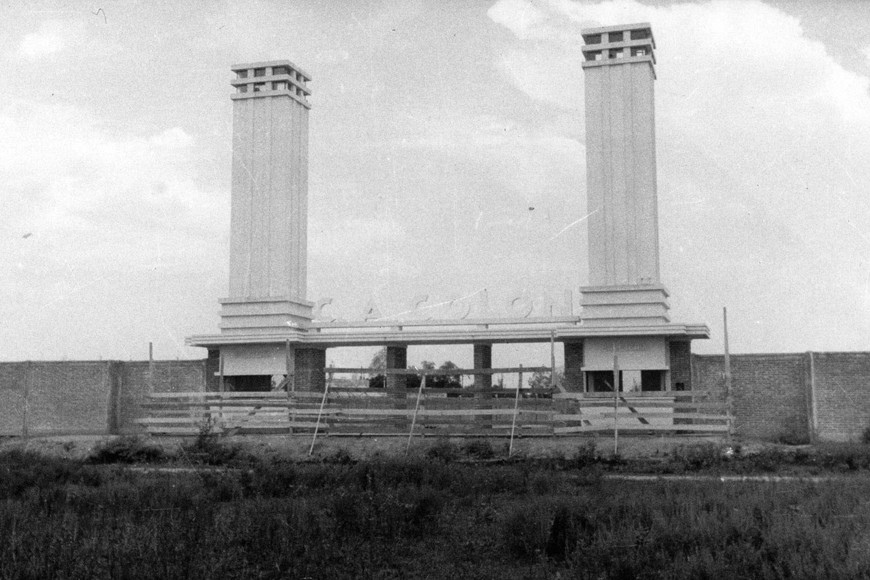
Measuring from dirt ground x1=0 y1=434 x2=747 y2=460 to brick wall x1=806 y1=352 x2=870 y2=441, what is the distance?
12.3 ft

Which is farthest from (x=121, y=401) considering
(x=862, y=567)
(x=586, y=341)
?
(x=862, y=567)

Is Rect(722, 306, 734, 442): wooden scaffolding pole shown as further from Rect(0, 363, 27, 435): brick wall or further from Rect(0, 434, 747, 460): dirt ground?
Rect(0, 363, 27, 435): brick wall

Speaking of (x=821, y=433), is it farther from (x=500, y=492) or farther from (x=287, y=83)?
(x=287, y=83)

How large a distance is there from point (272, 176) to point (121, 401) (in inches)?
343

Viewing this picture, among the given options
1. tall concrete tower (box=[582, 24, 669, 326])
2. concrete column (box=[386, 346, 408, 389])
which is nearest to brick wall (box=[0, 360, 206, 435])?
concrete column (box=[386, 346, 408, 389])

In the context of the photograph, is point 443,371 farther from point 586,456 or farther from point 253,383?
point 253,383

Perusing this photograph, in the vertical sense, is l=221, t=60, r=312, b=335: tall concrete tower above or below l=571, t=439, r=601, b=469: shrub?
above

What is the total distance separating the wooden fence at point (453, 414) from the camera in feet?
74.6

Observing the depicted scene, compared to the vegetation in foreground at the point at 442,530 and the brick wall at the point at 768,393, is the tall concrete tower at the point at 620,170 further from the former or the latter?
the vegetation in foreground at the point at 442,530

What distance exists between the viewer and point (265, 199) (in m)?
30.2

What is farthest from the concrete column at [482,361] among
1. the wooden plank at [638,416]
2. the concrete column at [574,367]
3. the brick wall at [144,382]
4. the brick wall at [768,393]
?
the brick wall at [144,382]

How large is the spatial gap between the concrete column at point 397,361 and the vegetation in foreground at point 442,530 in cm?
1415

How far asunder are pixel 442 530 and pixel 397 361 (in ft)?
61.3

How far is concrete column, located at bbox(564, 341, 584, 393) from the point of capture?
88.3 feet
